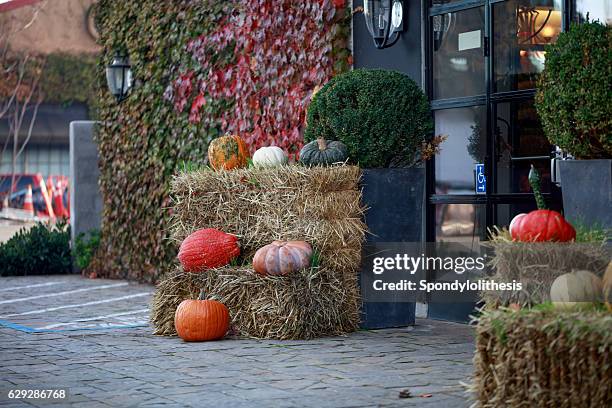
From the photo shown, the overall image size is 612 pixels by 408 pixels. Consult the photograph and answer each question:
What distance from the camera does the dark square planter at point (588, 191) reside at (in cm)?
575

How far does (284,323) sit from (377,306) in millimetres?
862

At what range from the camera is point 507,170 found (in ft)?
25.3

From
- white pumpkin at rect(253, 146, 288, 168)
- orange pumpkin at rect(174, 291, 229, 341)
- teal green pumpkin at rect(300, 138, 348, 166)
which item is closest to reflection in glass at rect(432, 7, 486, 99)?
teal green pumpkin at rect(300, 138, 348, 166)

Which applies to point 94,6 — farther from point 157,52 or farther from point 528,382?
point 528,382

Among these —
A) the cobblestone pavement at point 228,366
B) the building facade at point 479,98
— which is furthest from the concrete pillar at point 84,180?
the building facade at point 479,98

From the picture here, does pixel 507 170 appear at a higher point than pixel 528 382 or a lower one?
higher

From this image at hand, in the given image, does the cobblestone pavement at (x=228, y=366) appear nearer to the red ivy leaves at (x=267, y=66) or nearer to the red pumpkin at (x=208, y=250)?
the red pumpkin at (x=208, y=250)

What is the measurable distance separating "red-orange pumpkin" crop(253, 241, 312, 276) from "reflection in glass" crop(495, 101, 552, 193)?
65.9 inches

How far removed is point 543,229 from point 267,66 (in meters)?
5.46

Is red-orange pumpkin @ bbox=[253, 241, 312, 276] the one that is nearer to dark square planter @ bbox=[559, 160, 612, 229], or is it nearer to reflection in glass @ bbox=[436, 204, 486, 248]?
reflection in glass @ bbox=[436, 204, 486, 248]

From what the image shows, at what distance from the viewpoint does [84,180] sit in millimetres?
13930

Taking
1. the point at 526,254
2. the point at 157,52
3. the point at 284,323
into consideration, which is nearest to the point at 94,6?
the point at 157,52

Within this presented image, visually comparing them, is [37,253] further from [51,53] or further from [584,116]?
[584,116]

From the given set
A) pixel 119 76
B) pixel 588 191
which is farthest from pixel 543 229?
pixel 119 76
